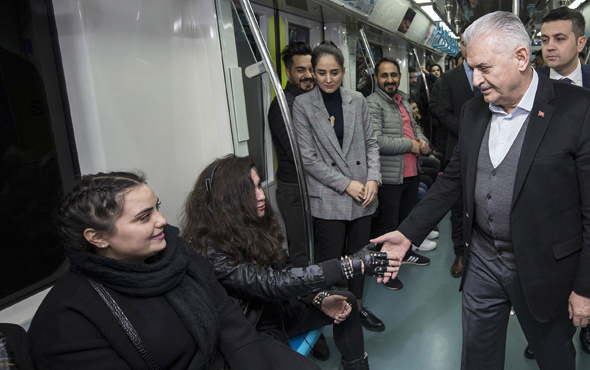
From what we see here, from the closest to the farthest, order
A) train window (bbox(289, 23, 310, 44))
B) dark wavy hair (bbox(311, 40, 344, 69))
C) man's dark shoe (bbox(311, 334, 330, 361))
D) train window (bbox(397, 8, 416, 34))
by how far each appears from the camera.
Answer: man's dark shoe (bbox(311, 334, 330, 361))
dark wavy hair (bbox(311, 40, 344, 69))
train window (bbox(289, 23, 310, 44))
train window (bbox(397, 8, 416, 34))

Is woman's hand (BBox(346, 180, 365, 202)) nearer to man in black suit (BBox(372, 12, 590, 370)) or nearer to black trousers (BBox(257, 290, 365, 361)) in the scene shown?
black trousers (BBox(257, 290, 365, 361))

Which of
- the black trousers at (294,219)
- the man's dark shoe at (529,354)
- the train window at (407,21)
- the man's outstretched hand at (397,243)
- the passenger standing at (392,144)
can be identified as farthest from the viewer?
the train window at (407,21)

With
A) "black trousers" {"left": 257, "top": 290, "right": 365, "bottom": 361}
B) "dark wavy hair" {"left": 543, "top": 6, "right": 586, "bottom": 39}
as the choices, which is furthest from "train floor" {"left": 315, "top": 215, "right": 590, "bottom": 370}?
"dark wavy hair" {"left": 543, "top": 6, "right": 586, "bottom": 39}

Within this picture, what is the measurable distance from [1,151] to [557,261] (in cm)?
215

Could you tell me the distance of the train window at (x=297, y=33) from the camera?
3879mm

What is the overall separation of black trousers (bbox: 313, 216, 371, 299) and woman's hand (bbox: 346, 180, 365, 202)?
21 cm

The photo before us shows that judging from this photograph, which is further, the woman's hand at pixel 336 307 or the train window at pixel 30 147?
the woman's hand at pixel 336 307

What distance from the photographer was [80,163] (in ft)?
6.14

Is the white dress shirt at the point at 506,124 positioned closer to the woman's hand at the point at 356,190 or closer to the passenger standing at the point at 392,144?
the woman's hand at the point at 356,190

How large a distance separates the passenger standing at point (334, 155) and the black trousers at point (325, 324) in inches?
28.9

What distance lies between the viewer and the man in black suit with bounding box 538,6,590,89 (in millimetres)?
2709

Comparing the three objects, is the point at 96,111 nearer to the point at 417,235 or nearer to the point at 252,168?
the point at 252,168

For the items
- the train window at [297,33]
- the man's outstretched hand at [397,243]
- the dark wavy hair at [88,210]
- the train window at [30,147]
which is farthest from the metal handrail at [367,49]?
the dark wavy hair at [88,210]

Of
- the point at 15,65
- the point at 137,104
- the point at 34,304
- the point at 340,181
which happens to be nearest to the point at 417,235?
the point at 340,181
